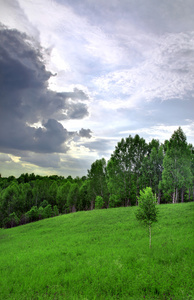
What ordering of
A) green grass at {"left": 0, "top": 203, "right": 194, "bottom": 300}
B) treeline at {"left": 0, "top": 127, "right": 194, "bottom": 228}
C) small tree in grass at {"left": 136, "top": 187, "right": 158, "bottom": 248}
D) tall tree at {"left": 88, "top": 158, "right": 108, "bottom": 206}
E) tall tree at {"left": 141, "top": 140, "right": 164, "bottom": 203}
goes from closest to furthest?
green grass at {"left": 0, "top": 203, "right": 194, "bottom": 300} → small tree in grass at {"left": 136, "top": 187, "right": 158, "bottom": 248} → treeline at {"left": 0, "top": 127, "right": 194, "bottom": 228} → tall tree at {"left": 141, "top": 140, "right": 164, "bottom": 203} → tall tree at {"left": 88, "top": 158, "right": 108, "bottom": 206}

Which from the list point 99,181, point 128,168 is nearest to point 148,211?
point 128,168

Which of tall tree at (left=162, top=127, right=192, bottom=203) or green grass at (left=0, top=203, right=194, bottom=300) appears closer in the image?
green grass at (left=0, top=203, right=194, bottom=300)

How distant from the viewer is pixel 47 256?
1706 cm

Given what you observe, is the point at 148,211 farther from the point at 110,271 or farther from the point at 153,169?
the point at 153,169

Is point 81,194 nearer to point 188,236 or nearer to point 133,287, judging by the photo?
point 188,236

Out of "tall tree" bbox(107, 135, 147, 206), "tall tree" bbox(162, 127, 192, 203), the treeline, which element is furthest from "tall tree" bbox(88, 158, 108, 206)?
A: "tall tree" bbox(162, 127, 192, 203)

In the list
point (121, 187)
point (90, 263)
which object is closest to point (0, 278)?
point (90, 263)

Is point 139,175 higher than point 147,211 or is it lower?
higher

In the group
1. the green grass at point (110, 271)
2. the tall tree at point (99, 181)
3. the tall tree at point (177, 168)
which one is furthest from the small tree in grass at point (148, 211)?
the tall tree at point (99, 181)

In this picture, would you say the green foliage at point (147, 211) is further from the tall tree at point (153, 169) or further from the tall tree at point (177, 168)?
the tall tree at point (153, 169)

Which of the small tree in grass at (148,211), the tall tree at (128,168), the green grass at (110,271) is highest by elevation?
the tall tree at (128,168)

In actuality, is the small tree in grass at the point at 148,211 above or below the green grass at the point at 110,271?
above

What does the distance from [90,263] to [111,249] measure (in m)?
3.43

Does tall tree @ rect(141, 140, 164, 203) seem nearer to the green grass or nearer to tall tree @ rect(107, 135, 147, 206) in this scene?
tall tree @ rect(107, 135, 147, 206)
